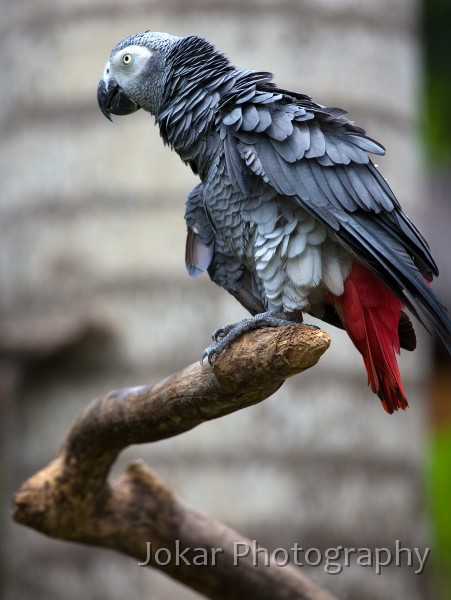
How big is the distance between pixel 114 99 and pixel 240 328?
824 mm

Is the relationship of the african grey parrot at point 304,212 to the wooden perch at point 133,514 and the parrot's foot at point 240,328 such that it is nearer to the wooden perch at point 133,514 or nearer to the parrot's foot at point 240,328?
the parrot's foot at point 240,328

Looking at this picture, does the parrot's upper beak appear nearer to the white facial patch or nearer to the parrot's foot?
the white facial patch

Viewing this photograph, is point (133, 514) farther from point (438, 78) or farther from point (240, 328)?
point (438, 78)

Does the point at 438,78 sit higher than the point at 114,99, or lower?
higher

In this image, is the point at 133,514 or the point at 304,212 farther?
the point at 133,514

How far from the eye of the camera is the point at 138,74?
2.44 m

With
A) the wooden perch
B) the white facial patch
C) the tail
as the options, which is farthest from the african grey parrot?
the wooden perch

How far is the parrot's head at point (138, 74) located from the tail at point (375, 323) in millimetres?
683

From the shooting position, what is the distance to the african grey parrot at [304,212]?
2.09 m

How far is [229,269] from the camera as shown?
2434 mm

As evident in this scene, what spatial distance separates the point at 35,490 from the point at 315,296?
82 centimetres

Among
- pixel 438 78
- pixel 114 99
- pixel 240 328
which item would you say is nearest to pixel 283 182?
pixel 240 328

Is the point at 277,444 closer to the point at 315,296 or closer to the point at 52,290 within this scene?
the point at 52,290

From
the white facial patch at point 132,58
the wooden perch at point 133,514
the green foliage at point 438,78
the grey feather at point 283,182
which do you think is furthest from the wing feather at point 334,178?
the green foliage at point 438,78
